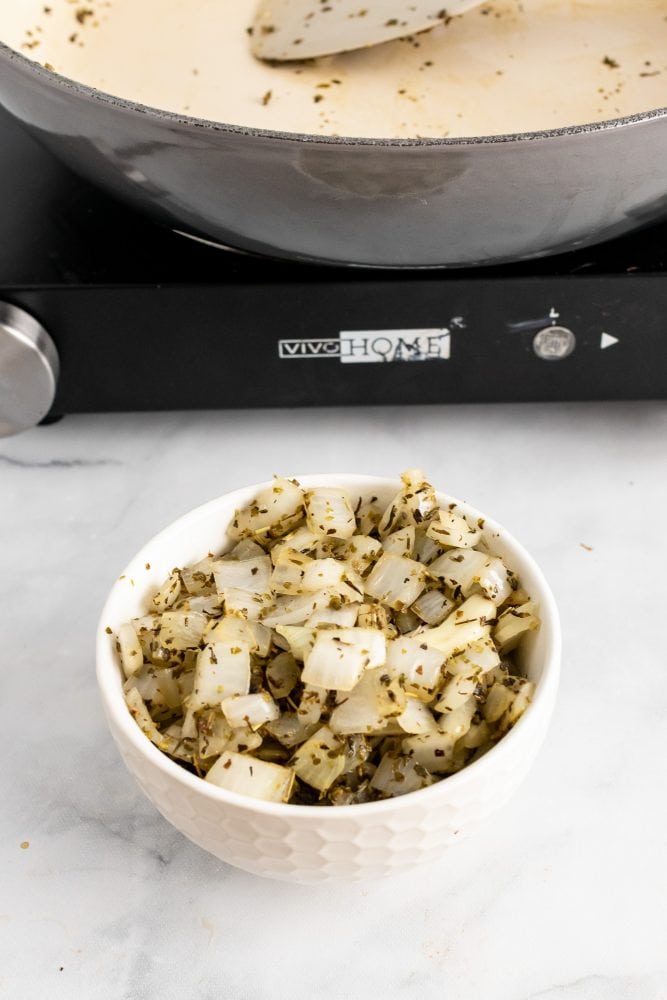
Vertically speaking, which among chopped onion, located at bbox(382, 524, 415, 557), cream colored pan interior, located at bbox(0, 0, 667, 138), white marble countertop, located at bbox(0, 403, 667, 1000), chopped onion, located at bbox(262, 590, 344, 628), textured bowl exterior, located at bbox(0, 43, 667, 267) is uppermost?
cream colored pan interior, located at bbox(0, 0, 667, 138)

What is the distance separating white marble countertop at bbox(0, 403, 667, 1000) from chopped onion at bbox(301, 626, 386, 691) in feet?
0.40

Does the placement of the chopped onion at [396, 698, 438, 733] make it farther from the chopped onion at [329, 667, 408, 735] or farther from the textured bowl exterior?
the textured bowl exterior

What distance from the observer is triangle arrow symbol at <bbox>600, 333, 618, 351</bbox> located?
69cm

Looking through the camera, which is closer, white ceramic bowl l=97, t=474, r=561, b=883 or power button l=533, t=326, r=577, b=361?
white ceramic bowl l=97, t=474, r=561, b=883

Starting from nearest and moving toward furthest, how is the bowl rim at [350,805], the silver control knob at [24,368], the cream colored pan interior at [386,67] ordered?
1. the bowl rim at [350,805]
2. the silver control knob at [24,368]
3. the cream colored pan interior at [386,67]

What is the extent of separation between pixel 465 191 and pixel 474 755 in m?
0.26

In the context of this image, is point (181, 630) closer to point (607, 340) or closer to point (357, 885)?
point (357, 885)

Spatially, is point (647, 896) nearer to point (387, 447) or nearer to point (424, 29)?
point (387, 447)

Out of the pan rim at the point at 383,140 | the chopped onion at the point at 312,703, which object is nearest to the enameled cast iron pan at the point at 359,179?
the pan rim at the point at 383,140

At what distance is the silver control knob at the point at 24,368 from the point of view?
2.18 feet

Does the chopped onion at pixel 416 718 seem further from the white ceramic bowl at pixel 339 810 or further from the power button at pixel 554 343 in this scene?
the power button at pixel 554 343

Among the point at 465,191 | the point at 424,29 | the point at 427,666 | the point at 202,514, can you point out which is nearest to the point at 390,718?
the point at 427,666

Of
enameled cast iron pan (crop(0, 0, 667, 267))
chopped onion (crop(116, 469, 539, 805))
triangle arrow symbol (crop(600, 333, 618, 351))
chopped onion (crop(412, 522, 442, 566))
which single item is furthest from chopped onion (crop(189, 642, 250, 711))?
triangle arrow symbol (crop(600, 333, 618, 351))

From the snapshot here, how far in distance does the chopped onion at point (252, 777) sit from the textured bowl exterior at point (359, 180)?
266mm
